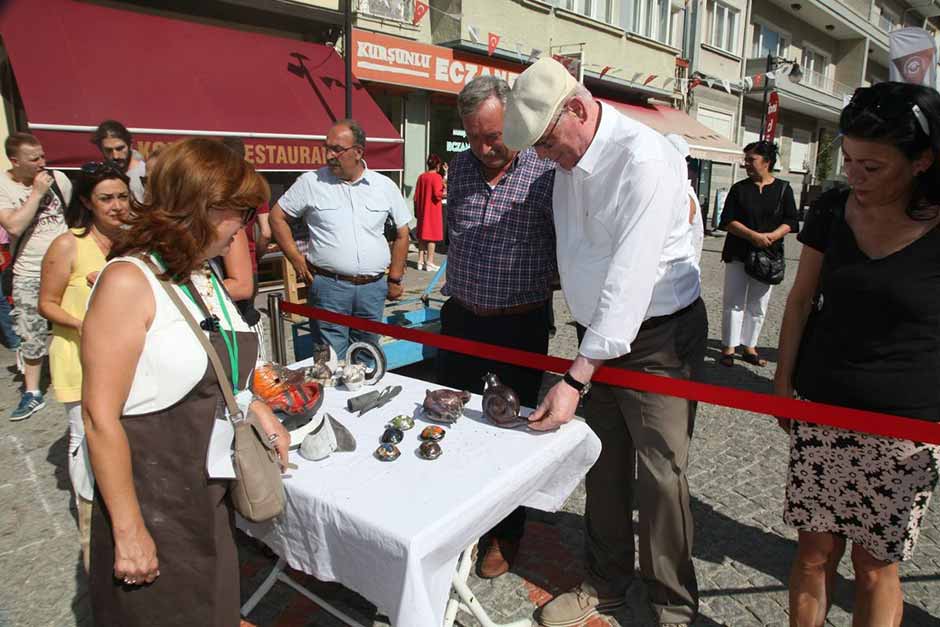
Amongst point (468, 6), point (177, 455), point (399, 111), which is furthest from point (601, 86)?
point (177, 455)

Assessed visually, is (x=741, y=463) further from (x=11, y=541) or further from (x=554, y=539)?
(x=11, y=541)

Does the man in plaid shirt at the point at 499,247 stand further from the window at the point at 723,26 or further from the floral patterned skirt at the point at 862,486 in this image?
the window at the point at 723,26

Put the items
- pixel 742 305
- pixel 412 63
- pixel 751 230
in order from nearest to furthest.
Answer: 1. pixel 751 230
2. pixel 742 305
3. pixel 412 63

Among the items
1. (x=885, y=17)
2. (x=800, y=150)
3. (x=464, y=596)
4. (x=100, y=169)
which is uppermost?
(x=885, y=17)

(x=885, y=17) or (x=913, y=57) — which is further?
(x=885, y=17)

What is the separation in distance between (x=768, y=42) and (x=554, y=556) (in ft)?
77.9

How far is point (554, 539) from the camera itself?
301cm

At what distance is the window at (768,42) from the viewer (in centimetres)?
2098

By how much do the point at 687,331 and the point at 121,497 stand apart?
1.84 m

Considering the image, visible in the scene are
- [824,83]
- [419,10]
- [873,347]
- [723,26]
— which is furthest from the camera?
[824,83]

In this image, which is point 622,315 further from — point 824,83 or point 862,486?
point 824,83

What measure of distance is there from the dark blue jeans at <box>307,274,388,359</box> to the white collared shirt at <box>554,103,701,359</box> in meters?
2.06

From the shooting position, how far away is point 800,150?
25.4 metres

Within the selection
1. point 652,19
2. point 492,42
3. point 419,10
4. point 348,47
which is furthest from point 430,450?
point 652,19
